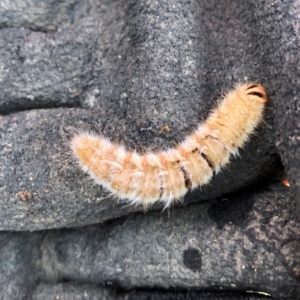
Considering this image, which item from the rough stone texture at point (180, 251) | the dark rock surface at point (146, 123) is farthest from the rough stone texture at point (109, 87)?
the rough stone texture at point (180, 251)

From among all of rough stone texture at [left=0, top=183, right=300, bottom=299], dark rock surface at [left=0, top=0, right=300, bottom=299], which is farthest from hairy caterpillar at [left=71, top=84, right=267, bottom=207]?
rough stone texture at [left=0, top=183, right=300, bottom=299]

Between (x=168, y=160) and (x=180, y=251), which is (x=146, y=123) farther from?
(x=180, y=251)

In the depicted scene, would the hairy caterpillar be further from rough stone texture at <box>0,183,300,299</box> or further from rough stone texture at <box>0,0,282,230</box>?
rough stone texture at <box>0,183,300,299</box>

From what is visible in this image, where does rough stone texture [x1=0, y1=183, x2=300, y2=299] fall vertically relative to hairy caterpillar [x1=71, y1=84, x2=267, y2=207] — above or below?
below

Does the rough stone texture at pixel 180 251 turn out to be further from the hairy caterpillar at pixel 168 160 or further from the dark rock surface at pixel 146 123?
the hairy caterpillar at pixel 168 160

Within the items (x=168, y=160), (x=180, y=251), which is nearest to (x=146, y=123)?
(x=168, y=160)

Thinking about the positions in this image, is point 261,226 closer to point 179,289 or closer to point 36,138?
point 179,289
